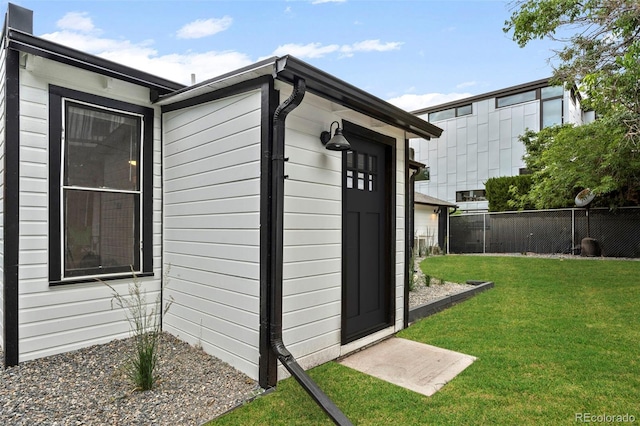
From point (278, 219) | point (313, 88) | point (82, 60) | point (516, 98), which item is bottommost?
point (278, 219)

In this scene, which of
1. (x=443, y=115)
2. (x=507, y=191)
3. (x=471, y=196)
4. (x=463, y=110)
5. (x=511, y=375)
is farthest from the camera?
(x=443, y=115)

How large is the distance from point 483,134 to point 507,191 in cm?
557

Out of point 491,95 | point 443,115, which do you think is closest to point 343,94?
point 491,95

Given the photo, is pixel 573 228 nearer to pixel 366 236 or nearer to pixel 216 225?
pixel 366 236

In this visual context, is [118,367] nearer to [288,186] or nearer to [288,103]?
[288,186]

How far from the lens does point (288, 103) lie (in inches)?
105

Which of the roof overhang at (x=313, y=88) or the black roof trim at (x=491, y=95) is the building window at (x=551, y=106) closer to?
the black roof trim at (x=491, y=95)

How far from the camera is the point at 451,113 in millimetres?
20906

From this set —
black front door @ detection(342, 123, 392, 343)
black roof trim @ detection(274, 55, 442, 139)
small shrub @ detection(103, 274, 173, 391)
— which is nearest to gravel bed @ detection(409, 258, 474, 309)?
black front door @ detection(342, 123, 392, 343)

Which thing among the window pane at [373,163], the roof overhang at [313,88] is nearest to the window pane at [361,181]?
the window pane at [373,163]

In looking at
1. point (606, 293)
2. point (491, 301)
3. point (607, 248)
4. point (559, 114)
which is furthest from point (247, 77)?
point (559, 114)

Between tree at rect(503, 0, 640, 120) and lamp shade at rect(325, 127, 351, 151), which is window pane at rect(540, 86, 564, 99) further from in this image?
lamp shade at rect(325, 127, 351, 151)

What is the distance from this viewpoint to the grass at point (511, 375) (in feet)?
7.83

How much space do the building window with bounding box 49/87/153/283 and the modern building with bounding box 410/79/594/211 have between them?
1562cm
